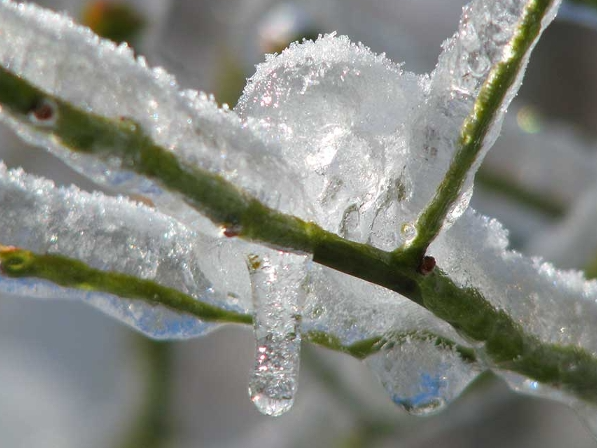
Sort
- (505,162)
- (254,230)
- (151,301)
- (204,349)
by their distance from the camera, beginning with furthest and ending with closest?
(204,349) < (505,162) < (151,301) < (254,230)

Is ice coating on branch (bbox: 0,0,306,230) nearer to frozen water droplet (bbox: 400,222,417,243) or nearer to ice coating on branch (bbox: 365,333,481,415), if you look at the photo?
frozen water droplet (bbox: 400,222,417,243)

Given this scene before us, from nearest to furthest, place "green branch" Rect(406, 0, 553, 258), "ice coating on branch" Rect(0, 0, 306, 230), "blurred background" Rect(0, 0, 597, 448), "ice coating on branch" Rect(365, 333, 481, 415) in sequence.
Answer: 1. "ice coating on branch" Rect(0, 0, 306, 230)
2. "green branch" Rect(406, 0, 553, 258)
3. "ice coating on branch" Rect(365, 333, 481, 415)
4. "blurred background" Rect(0, 0, 597, 448)

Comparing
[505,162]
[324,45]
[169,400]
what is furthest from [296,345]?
[169,400]

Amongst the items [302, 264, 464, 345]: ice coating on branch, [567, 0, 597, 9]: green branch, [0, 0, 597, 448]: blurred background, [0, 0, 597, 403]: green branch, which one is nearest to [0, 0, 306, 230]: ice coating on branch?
[0, 0, 597, 403]: green branch

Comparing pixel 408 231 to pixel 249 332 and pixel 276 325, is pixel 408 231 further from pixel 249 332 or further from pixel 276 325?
pixel 249 332

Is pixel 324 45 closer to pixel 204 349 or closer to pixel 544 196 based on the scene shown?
pixel 544 196

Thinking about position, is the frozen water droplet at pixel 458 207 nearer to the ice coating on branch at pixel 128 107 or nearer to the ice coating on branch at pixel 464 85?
the ice coating on branch at pixel 464 85
